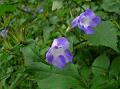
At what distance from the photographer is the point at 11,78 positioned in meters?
1.74

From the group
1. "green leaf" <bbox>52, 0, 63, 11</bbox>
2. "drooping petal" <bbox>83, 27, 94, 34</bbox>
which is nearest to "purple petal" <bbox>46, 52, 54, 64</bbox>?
"drooping petal" <bbox>83, 27, 94, 34</bbox>

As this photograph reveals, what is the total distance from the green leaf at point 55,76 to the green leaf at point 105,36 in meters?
0.12

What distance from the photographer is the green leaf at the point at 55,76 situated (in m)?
1.29

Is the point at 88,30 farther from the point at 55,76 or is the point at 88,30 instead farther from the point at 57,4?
the point at 57,4

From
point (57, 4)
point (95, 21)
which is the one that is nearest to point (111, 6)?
point (57, 4)

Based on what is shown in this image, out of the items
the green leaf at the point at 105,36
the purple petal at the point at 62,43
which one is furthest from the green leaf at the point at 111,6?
the purple petal at the point at 62,43

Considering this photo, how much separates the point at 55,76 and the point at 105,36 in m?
0.23

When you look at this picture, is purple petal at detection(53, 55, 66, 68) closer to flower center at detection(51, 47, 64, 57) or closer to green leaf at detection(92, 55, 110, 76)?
flower center at detection(51, 47, 64, 57)

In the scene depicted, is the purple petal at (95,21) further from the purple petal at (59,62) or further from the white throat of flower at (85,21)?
the purple petal at (59,62)

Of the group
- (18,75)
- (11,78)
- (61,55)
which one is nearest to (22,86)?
(11,78)

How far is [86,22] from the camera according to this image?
4.53 ft

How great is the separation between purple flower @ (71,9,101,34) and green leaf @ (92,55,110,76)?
0.13 metres

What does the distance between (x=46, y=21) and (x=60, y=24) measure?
78mm

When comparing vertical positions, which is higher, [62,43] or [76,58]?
[62,43]
